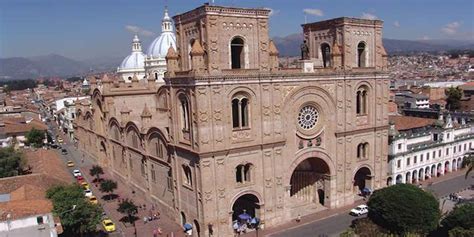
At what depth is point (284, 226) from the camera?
44.3m

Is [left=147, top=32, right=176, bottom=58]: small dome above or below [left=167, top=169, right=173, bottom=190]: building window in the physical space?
above

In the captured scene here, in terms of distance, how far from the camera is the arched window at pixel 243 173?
137 feet

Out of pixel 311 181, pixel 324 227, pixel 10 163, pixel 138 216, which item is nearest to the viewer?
pixel 324 227

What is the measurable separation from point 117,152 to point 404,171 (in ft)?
139

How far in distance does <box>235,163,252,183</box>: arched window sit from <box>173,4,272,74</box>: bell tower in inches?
378

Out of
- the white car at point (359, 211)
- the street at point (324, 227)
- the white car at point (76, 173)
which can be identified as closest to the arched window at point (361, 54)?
the white car at point (359, 211)

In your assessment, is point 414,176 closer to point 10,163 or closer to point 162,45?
point 162,45

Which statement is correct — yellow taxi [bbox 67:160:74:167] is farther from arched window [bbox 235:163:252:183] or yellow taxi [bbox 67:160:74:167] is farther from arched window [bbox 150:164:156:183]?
arched window [bbox 235:163:252:183]

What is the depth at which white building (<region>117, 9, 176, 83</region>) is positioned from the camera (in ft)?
244

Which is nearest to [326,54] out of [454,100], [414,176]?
[414,176]

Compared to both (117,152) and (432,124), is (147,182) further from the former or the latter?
(432,124)

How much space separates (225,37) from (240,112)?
23.5 ft

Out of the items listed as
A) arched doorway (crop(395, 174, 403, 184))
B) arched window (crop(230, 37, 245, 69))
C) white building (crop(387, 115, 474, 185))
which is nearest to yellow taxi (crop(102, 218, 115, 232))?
arched window (crop(230, 37, 245, 69))

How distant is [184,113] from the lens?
136 ft
